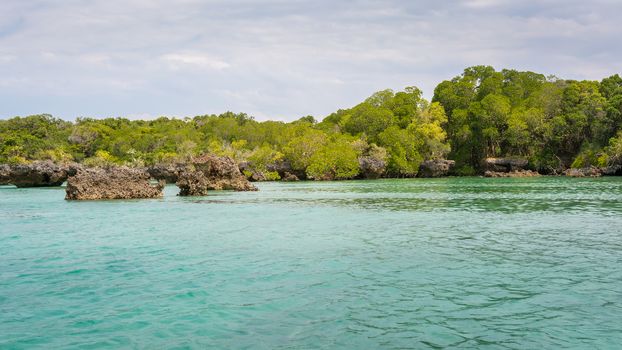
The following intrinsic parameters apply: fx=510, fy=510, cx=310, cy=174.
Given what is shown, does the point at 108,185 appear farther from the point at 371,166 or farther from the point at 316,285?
the point at 371,166

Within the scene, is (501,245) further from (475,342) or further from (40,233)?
(40,233)

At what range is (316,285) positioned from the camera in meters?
8.55

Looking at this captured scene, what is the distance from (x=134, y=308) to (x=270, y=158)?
6353cm

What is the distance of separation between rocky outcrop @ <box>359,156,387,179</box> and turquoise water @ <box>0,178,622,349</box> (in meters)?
50.3

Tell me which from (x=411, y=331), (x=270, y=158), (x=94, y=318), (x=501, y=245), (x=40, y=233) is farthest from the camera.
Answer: (x=270, y=158)

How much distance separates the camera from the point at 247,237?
14297 millimetres

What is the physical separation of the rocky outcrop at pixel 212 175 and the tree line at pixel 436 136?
26.2 meters

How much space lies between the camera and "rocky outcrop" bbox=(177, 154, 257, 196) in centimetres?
3394

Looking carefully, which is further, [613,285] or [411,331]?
[613,285]

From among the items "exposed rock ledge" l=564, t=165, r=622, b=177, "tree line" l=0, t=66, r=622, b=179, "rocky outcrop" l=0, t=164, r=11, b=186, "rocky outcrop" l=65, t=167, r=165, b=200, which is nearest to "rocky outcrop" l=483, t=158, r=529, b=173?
"tree line" l=0, t=66, r=622, b=179

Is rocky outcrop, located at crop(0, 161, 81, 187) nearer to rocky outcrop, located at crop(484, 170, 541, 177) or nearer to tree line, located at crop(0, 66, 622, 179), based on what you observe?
tree line, located at crop(0, 66, 622, 179)

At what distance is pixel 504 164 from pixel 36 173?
187 ft

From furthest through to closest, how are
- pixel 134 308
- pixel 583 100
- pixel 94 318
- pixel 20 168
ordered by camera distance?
1. pixel 583 100
2. pixel 20 168
3. pixel 134 308
4. pixel 94 318

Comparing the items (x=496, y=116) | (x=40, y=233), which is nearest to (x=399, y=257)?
(x=40, y=233)
